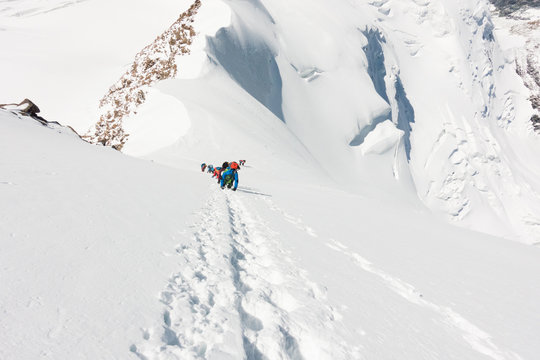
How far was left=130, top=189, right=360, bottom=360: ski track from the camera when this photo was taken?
1992 mm

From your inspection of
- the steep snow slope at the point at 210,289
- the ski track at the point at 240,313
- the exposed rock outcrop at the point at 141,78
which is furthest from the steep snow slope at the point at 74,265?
the exposed rock outcrop at the point at 141,78

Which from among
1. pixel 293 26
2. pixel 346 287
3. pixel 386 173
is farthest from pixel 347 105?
pixel 346 287

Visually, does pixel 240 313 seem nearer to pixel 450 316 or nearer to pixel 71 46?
pixel 450 316

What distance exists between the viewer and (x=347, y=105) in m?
54.4

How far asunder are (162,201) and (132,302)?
3894 mm

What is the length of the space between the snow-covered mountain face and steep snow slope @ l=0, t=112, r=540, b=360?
52.9ft

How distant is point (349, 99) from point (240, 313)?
57184mm

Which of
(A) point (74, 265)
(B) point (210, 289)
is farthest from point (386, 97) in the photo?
(A) point (74, 265)

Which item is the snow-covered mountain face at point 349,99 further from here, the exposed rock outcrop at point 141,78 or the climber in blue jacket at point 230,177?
the climber in blue jacket at point 230,177

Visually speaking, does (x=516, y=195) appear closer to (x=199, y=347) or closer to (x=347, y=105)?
(x=347, y=105)

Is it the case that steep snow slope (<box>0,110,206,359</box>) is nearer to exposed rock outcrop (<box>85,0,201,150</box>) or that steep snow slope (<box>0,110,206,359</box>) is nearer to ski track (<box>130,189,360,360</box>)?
ski track (<box>130,189,360,360</box>)

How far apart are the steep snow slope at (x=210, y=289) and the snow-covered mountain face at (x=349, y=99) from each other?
52.9ft

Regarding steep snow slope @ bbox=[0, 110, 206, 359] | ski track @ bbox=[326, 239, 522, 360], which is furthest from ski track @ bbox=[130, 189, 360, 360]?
ski track @ bbox=[326, 239, 522, 360]

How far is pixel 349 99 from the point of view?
55.2 meters
